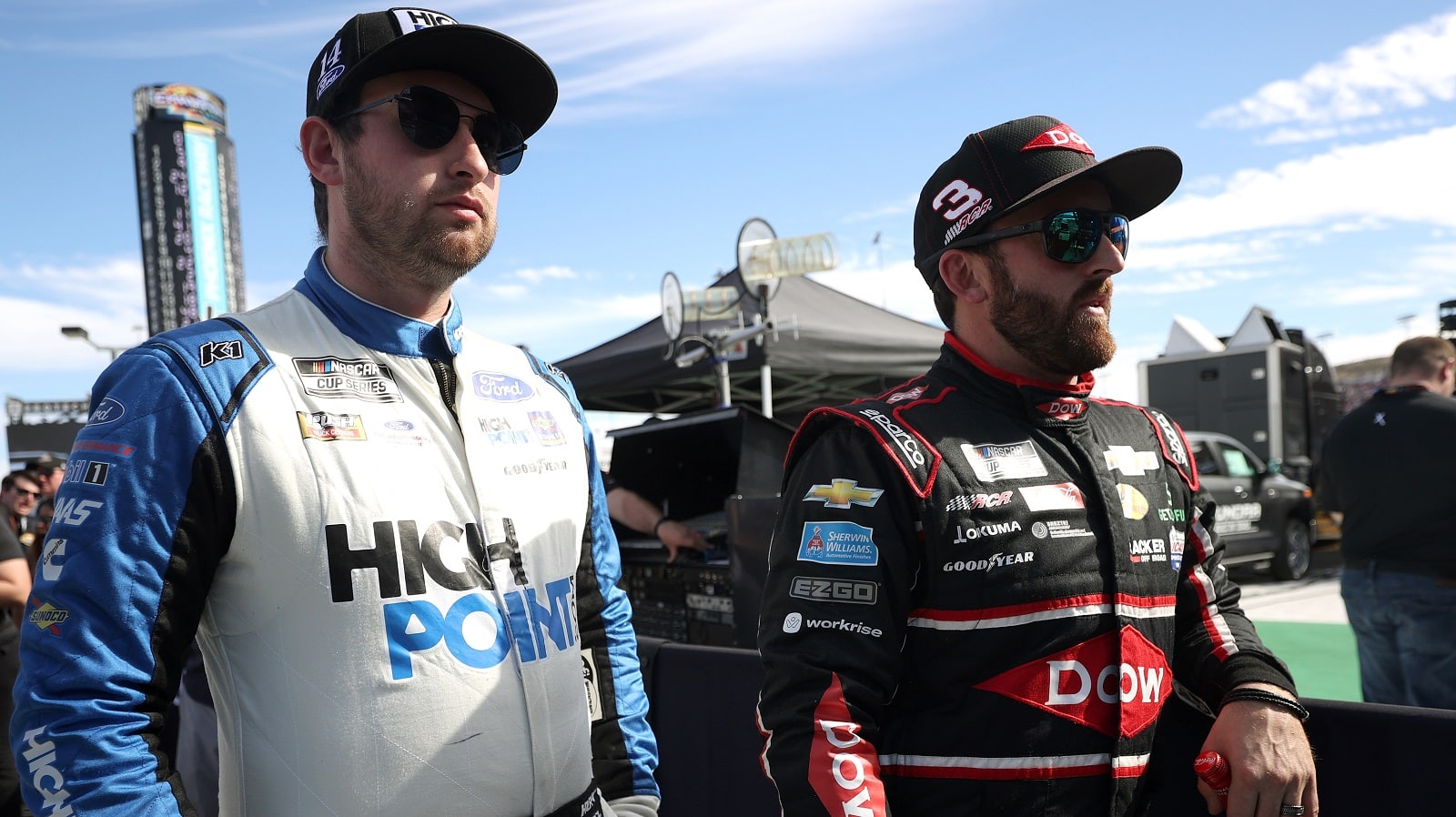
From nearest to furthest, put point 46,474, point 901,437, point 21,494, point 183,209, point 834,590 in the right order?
1. point 834,590
2. point 901,437
3. point 46,474
4. point 21,494
5. point 183,209

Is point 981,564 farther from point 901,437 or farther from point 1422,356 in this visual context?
point 1422,356

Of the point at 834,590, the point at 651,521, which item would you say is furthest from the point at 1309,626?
the point at 834,590

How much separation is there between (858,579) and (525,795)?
0.57m

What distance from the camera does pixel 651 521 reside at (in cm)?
366

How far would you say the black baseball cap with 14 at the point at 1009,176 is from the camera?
1703 mm

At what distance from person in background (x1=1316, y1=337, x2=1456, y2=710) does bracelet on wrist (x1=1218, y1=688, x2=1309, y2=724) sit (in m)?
2.98

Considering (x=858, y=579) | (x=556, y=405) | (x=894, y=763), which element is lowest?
(x=894, y=763)

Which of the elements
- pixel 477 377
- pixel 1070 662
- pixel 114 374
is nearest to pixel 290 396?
pixel 114 374

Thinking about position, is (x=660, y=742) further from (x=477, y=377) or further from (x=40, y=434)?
(x=40, y=434)

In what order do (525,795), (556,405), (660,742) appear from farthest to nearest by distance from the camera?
1. (660,742)
2. (556,405)
3. (525,795)

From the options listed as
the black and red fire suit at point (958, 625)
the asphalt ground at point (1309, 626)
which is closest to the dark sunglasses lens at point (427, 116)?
the black and red fire suit at point (958, 625)

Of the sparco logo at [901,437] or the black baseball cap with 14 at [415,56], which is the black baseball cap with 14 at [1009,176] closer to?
the sparco logo at [901,437]

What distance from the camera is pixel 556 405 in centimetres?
171

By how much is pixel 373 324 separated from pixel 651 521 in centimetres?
227
